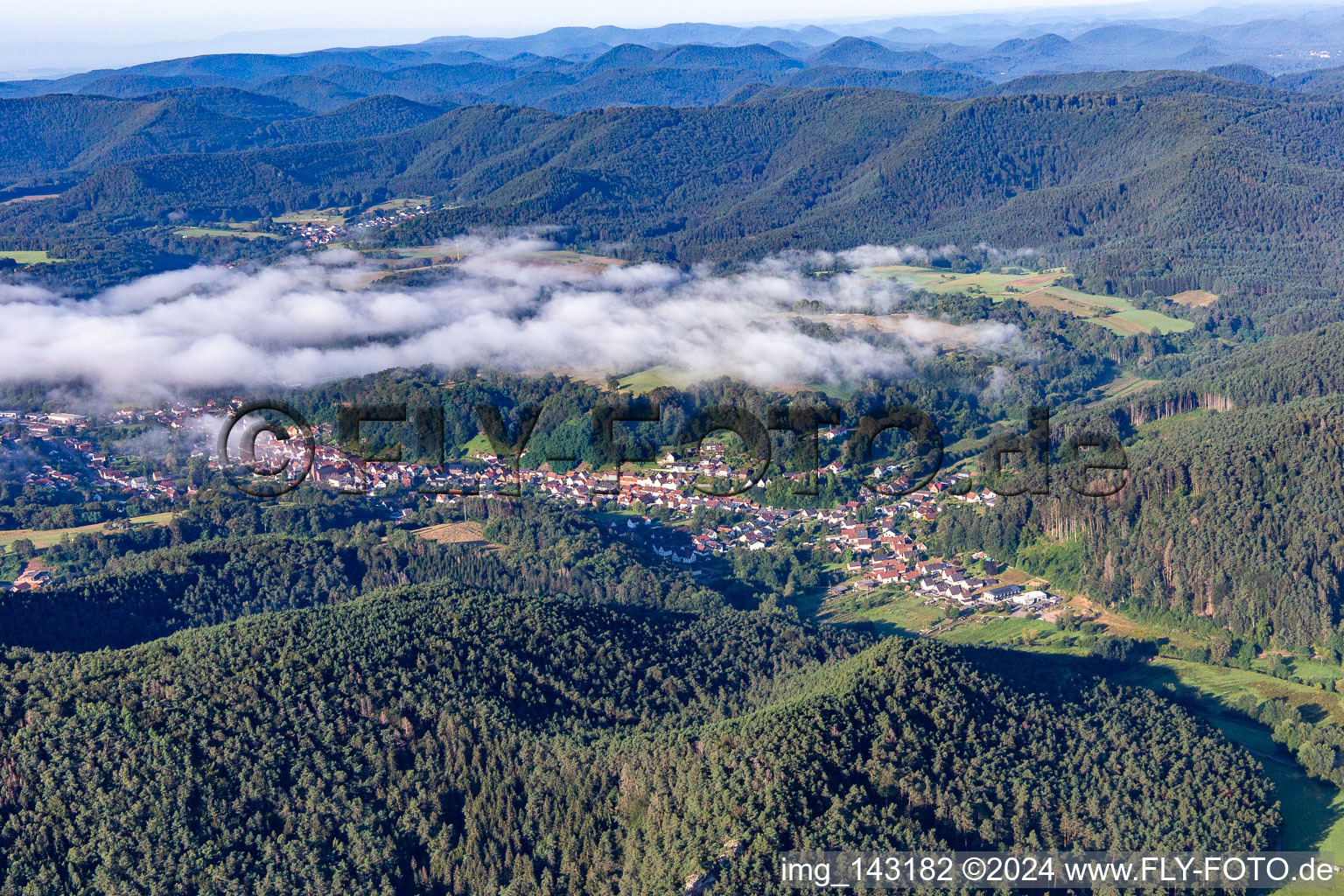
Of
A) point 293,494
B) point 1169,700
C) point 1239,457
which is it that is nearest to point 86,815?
point 1169,700

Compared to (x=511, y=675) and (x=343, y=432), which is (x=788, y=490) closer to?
(x=343, y=432)

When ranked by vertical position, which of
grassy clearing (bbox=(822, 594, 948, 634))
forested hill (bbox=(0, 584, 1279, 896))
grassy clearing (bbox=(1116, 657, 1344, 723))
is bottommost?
grassy clearing (bbox=(1116, 657, 1344, 723))

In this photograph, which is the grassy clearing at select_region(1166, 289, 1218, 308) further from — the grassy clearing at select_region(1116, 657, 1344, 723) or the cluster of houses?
the cluster of houses

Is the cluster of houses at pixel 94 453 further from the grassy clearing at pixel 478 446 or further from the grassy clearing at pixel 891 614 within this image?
the grassy clearing at pixel 891 614

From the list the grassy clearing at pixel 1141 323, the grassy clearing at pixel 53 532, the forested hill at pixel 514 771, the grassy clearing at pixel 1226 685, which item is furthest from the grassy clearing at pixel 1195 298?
the grassy clearing at pixel 53 532

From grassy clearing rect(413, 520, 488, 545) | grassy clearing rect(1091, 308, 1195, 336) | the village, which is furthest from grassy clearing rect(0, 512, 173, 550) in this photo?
grassy clearing rect(1091, 308, 1195, 336)

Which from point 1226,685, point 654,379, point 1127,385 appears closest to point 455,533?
point 654,379

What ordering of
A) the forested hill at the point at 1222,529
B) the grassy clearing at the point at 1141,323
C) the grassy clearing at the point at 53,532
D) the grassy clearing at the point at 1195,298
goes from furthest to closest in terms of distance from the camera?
the grassy clearing at the point at 1195,298
the grassy clearing at the point at 1141,323
the grassy clearing at the point at 53,532
the forested hill at the point at 1222,529

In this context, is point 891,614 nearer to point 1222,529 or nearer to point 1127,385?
point 1222,529
